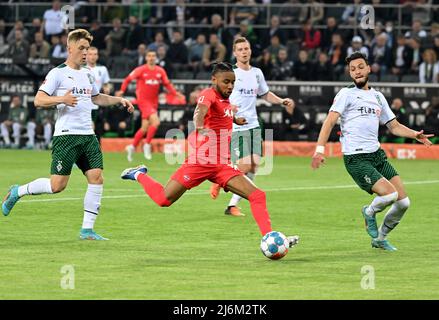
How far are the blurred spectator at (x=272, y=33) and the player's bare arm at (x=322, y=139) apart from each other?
21.1 meters

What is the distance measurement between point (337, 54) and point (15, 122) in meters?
9.39

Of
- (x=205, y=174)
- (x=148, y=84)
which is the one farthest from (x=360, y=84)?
(x=148, y=84)

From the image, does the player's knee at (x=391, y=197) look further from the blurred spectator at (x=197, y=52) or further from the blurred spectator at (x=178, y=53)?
the blurred spectator at (x=178, y=53)

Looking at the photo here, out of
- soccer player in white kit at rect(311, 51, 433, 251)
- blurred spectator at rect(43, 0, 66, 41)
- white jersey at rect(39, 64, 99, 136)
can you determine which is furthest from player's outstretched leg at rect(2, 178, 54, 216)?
blurred spectator at rect(43, 0, 66, 41)

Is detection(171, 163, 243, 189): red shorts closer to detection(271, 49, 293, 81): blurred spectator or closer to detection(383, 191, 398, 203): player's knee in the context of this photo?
detection(383, 191, 398, 203): player's knee

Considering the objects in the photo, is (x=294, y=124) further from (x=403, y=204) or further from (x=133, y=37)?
(x=403, y=204)

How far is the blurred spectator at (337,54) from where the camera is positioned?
3344cm

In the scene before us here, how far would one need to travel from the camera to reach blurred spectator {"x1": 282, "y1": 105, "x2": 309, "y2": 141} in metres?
32.4

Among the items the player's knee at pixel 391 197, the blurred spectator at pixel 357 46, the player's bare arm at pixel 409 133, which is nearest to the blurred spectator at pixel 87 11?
the blurred spectator at pixel 357 46

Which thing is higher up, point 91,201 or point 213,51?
point 213,51

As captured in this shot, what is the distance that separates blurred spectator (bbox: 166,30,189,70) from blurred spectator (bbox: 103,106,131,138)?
2297mm

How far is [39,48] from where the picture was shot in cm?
3650

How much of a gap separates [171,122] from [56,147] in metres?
18.9

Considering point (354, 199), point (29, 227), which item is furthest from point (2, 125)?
point (29, 227)
